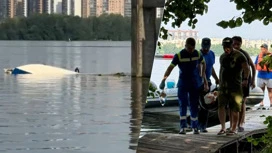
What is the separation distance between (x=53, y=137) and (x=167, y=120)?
142 inches

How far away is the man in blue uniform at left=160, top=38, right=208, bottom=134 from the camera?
8.57ft

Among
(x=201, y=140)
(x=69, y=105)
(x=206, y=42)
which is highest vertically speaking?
(x=206, y=42)

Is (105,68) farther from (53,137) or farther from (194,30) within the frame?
(194,30)

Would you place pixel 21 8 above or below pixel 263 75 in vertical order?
above

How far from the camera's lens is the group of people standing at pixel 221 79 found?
2525mm

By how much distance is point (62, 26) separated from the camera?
38.3 feet

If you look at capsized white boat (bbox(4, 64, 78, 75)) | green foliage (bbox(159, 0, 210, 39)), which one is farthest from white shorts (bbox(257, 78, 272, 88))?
capsized white boat (bbox(4, 64, 78, 75))

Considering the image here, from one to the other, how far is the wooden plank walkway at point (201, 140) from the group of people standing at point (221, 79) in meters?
0.02

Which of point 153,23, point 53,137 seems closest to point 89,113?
point 53,137

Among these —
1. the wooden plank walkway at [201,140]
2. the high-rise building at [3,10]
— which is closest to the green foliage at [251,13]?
the wooden plank walkway at [201,140]

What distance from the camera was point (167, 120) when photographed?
2.69 metres

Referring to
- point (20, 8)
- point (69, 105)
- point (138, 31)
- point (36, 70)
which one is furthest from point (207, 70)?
point (36, 70)

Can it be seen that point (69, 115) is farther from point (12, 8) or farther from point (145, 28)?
point (145, 28)

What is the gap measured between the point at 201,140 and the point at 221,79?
23 centimetres
